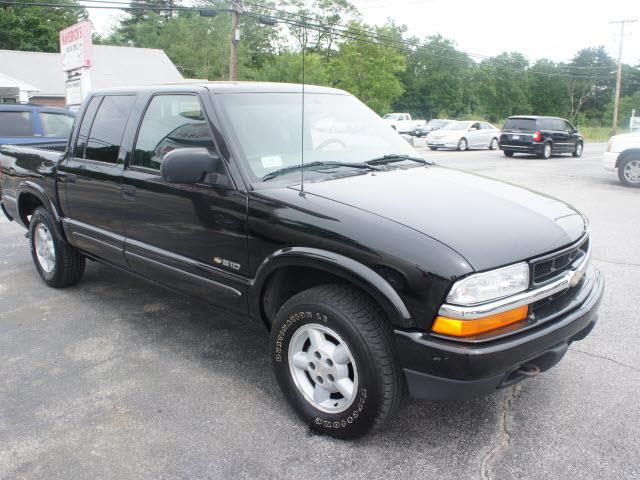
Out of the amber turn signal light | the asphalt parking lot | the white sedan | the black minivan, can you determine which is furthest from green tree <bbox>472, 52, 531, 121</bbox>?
the amber turn signal light

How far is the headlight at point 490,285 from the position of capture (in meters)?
2.36

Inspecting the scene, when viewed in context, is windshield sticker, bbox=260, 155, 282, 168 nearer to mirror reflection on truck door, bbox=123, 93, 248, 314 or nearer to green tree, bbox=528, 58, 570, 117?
mirror reflection on truck door, bbox=123, 93, 248, 314

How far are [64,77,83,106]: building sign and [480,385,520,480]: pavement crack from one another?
18740mm

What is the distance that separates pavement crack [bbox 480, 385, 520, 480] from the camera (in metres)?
2.60

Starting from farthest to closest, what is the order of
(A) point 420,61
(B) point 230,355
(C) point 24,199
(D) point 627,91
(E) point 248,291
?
(D) point 627,91, (A) point 420,61, (C) point 24,199, (B) point 230,355, (E) point 248,291

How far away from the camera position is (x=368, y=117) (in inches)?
163

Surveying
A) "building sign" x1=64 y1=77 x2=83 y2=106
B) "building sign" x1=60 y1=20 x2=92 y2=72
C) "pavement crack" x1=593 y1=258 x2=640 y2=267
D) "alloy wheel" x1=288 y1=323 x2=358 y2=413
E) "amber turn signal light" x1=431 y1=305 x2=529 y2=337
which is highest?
"building sign" x1=60 y1=20 x2=92 y2=72

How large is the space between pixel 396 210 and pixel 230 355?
1.74 m

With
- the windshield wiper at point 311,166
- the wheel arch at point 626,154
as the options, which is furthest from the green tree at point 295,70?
the windshield wiper at point 311,166

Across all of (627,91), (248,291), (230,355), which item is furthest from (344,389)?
(627,91)

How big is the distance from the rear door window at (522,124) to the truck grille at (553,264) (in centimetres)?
2041

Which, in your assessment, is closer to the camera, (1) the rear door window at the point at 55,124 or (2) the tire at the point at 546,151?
(1) the rear door window at the point at 55,124

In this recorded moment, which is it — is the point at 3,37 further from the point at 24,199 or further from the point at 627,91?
the point at 627,91

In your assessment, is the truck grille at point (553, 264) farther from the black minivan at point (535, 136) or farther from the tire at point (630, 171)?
the black minivan at point (535, 136)
